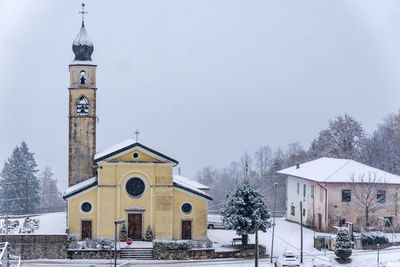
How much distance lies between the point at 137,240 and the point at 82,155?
27.2 ft

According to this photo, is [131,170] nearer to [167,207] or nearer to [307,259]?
[167,207]

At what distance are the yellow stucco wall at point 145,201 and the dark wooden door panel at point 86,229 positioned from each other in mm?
306

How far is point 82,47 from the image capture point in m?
46.7

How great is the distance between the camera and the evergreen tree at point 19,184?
69.4m

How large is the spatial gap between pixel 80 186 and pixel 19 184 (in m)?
29.1

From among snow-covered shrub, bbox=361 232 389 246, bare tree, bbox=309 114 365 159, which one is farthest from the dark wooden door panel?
bare tree, bbox=309 114 365 159

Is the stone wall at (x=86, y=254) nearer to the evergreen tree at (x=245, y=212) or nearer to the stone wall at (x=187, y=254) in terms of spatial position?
the stone wall at (x=187, y=254)

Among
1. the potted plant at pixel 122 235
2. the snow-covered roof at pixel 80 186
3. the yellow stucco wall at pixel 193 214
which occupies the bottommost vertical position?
the potted plant at pixel 122 235

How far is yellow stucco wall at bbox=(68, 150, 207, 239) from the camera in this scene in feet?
140

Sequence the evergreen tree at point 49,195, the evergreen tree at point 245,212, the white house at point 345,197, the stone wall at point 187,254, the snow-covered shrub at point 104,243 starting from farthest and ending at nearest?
1. the evergreen tree at point 49,195
2. the white house at point 345,197
3. the evergreen tree at point 245,212
4. the snow-covered shrub at point 104,243
5. the stone wall at point 187,254

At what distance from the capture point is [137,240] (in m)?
42.9

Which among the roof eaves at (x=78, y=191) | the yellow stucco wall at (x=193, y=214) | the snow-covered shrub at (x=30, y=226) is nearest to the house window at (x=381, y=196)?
the yellow stucco wall at (x=193, y=214)

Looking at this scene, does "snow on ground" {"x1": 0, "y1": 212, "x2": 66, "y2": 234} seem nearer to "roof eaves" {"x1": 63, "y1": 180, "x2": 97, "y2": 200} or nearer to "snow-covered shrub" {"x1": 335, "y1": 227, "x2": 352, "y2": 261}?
"roof eaves" {"x1": 63, "y1": 180, "x2": 97, "y2": 200}

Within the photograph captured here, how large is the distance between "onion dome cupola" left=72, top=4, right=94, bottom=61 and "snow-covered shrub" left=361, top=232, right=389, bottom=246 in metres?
24.1
